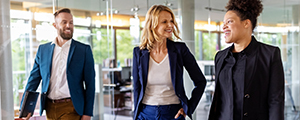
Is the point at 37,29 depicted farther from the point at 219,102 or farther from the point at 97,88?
the point at 219,102

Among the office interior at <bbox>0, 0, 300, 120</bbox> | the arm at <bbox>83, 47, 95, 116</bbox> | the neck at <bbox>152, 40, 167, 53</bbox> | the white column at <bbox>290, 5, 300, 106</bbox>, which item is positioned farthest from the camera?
the white column at <bbox>290, 5, 300, 106</bbox>

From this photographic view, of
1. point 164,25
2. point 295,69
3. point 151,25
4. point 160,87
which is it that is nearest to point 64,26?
point 151,25

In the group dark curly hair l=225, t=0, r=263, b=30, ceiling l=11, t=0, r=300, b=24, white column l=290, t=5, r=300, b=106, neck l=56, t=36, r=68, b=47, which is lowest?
white column l=290, t=5, r=300, b=106

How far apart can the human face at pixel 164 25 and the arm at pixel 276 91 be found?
752 millimetres

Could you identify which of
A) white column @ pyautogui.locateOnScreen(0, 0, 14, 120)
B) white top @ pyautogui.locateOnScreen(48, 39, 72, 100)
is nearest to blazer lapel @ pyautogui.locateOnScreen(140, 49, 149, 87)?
white top @ pyautogui.locateOnScreen(48, 39, 72, 100)

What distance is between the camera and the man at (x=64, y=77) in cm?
286

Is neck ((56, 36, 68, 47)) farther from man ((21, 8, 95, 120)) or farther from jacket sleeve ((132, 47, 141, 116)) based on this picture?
jacket sleeve ((132, 47, 141, 116))

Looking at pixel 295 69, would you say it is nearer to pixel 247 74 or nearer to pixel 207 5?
pixel 207 5

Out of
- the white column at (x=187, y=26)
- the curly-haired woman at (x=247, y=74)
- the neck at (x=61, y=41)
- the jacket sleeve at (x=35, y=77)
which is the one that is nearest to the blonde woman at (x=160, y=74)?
the curly-haired woman at (x=247, y=74)

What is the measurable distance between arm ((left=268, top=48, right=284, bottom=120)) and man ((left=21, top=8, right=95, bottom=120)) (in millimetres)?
1547

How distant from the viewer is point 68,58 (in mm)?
2916

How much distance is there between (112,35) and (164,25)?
159 inches

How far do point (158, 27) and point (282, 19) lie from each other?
19.0ft

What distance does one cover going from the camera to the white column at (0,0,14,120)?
3.00 m
